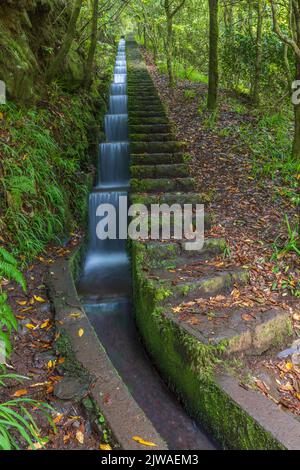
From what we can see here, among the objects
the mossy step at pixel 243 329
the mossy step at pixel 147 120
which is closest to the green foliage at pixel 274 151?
the mossy step at pixel 147 120

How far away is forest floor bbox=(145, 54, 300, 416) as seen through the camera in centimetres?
327

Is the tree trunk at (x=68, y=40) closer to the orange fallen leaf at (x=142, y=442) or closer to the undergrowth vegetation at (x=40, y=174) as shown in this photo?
the undergrowth vegetation at (x=40, y=174)

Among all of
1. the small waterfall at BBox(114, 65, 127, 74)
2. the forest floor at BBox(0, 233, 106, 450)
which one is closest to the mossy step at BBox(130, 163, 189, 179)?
the forest floor at BBox(0, 233, 106, 450)

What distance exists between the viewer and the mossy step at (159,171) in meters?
6.34

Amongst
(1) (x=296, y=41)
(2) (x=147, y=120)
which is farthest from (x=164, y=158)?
(1) (x=296, y=41)

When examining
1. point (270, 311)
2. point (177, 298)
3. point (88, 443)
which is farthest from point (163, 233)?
point (88, 443)

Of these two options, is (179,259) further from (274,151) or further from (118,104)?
(118,104)

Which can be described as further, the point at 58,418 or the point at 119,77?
the point at 119,77

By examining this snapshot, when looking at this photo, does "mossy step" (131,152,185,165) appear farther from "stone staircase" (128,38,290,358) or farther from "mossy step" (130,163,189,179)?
"mossy step" (130,163,189,179)

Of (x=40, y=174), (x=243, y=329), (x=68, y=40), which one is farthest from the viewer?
(x=68, y=40)

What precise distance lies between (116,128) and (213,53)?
3069 millimetres

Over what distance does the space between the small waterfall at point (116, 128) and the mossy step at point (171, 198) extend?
14.6ft

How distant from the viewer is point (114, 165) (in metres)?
8.41

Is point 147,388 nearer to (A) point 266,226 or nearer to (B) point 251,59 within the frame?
(A) point 266,226
